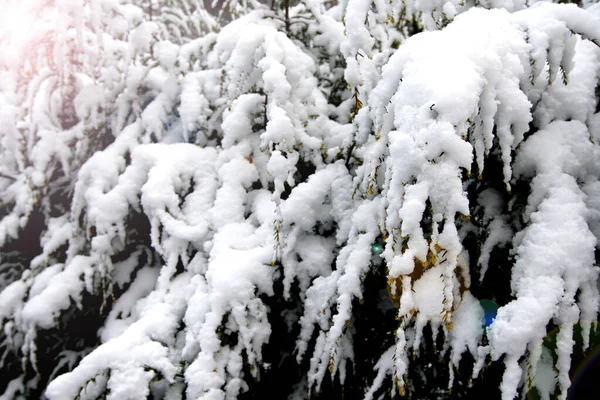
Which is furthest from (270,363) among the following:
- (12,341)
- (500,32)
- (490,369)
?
(12,341)

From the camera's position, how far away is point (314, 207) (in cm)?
146

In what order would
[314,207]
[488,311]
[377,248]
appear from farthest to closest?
1. [314,207]
2. [377,248]
3. [488,311]

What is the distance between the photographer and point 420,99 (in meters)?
0.94

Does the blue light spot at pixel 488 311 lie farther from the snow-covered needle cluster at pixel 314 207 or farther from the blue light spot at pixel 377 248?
the blue light spot at pixel 377 248

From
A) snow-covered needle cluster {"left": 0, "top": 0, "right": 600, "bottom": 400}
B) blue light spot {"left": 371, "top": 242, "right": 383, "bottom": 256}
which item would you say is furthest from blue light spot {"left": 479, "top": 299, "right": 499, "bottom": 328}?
blue light spot {"left": 371, "top": 242, "right": 383, "bottom": 256}

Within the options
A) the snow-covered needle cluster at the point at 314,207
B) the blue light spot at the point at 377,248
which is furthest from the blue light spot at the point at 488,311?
the blue light spot at the point at 377,248

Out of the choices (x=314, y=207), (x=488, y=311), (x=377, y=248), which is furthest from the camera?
(x=314, y=207)

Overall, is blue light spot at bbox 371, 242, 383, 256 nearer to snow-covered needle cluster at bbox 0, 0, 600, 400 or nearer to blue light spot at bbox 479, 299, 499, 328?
snow-covered needle cluster at bbox 0, 0, 600, 400

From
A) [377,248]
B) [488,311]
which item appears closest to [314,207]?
[377,248]

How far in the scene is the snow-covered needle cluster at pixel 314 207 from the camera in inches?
37.3

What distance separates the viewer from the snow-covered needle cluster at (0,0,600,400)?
95cm

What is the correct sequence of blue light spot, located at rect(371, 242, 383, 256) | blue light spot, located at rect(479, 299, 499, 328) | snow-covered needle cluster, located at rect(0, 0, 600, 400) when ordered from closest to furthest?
snow-covered needle cluster, located at rect(0, 0, 600, 400)
blue light spot, located at rect(479, 299, 499, 328)
blue light spot, located at rect(371, 242, 383, 256)

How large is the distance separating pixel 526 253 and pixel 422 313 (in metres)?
0.36

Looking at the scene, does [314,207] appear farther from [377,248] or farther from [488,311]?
[488,311]
